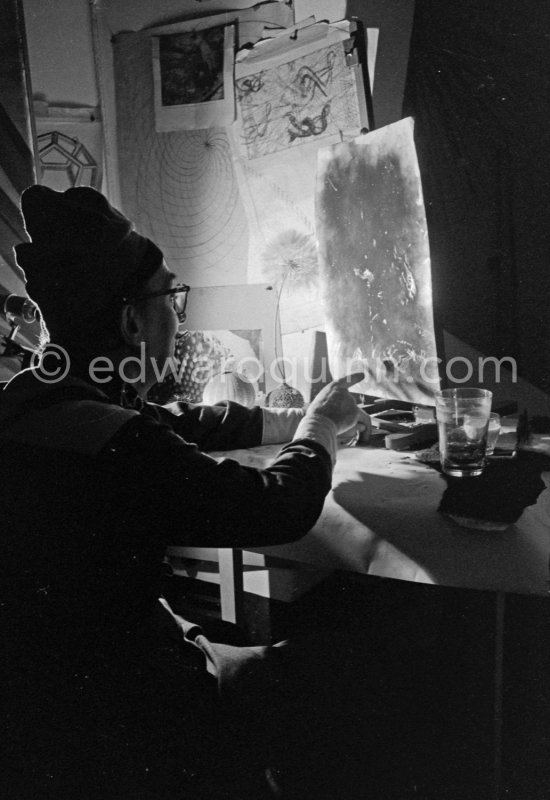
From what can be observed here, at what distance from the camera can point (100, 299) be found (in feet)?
2.79

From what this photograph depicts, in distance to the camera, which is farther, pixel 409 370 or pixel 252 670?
pixel 409 370

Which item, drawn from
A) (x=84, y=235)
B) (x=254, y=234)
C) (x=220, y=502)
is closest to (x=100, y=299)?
(x=84, y=235)

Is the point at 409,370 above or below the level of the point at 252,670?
above

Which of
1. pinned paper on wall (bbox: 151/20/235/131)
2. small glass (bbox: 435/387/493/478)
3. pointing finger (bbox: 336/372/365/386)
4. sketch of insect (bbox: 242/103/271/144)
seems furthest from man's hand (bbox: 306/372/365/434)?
pinned paper on wall (bbox: 151/20/235/131)

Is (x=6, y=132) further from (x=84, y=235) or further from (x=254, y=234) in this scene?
(x=84, y=235)

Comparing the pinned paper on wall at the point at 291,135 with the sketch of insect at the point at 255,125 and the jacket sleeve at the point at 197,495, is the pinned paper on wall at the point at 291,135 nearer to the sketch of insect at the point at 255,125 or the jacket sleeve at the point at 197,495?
the sketch of insect at the point at 255,125

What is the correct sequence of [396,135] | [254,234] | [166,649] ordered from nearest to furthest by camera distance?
[166,649] < [396,135] < [254,234]

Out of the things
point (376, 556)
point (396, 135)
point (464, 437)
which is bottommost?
point (376, 556)

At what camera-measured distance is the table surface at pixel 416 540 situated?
0.72 metres

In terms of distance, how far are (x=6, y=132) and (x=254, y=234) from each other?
94 centimetres

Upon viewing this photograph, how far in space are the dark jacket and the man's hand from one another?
0.31 meters

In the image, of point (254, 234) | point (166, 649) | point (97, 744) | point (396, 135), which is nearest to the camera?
point (97, 744)

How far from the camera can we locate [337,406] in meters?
1.06

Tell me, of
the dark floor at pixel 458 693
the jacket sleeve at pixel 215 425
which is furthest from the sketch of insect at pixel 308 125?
the dark floor at pixel 458 693
